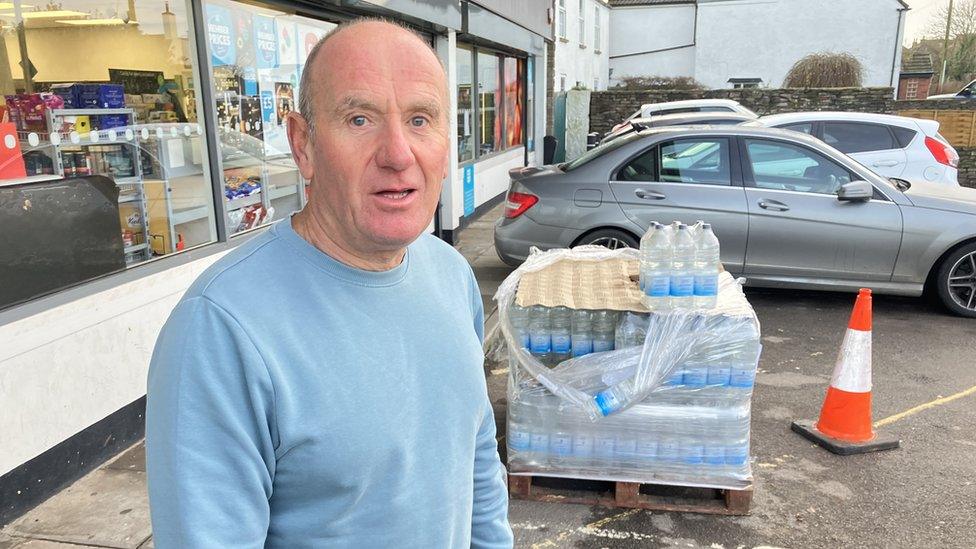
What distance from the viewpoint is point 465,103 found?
10.5m

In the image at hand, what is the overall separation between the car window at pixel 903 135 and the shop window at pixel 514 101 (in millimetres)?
6759

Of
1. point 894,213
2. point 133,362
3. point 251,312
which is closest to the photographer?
point 251,312

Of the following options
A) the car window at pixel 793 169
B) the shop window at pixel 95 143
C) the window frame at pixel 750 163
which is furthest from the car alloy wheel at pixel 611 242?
the shop window at pixel 95 143

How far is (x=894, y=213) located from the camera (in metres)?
6.17

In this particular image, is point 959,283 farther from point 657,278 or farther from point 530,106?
point 530,106

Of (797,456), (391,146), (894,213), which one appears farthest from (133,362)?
(894,213)

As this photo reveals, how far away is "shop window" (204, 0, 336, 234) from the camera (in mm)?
5059

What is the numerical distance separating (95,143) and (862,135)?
9.01 m

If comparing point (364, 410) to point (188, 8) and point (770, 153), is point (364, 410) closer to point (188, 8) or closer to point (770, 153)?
point (188, 8)

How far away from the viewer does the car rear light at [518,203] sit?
6.84 m

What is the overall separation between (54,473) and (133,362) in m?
0.70

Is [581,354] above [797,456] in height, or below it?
above

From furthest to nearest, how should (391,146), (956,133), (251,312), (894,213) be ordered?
(956,133) → (894,213) → (391,146) → (251,312)

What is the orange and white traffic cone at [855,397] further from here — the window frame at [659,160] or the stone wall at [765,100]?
the stone wall at [765,100]
